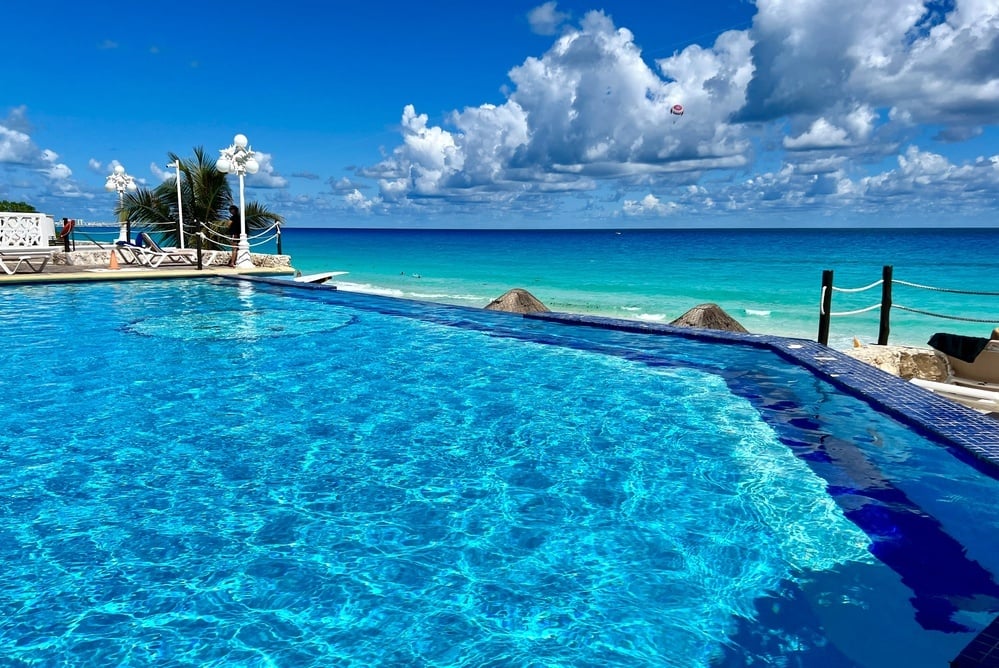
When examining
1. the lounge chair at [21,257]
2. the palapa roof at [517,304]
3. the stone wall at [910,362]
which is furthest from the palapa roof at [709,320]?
the lounge chair at [21,257]

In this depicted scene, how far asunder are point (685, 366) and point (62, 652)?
822 centimetres

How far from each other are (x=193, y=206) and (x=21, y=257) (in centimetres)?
836

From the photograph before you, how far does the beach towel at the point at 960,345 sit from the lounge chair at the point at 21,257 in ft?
73.3

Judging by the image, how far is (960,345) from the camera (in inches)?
380

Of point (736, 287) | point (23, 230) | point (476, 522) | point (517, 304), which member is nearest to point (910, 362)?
point (517, 304)

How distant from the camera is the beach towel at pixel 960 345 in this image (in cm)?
946

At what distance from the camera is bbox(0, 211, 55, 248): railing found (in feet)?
60.4

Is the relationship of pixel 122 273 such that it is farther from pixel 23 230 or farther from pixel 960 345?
pixel 960 345

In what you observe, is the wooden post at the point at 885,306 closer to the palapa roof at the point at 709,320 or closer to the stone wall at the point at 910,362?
the stone wall at the point at 910,362

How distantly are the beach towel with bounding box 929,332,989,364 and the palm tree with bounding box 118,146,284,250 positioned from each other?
2289cm

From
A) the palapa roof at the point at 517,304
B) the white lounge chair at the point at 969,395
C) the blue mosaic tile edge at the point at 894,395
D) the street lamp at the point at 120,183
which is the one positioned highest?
the street lamp at the point at 120,183

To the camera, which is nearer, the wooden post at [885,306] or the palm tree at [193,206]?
the wooden post at [885,306]

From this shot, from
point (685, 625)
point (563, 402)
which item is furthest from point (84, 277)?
point (685, 625)

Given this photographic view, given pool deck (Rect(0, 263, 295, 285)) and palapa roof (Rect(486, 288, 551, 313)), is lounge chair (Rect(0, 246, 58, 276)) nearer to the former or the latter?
pool deck (Rect(0, 263, 295, 285))
